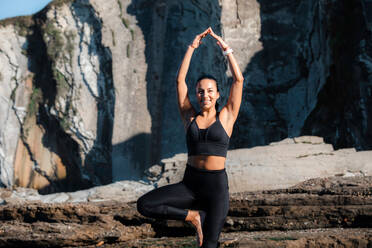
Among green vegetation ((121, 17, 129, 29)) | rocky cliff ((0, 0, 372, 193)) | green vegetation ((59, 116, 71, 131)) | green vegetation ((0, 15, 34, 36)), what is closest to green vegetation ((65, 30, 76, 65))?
rocky cliff ((0, 0, 372, 193))

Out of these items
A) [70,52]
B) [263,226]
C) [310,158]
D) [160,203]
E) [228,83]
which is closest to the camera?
[160,203]

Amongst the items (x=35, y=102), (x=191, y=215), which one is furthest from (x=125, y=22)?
(x=191, y=215)

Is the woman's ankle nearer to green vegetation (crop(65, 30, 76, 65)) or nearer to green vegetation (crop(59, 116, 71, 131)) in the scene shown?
green vegetation (crop(59, 116, 71, 131))

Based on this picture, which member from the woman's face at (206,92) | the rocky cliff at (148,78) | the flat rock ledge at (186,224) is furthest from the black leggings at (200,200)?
the rocky cliff at (148,78)

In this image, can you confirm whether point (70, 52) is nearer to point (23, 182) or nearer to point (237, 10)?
point (23, 182)

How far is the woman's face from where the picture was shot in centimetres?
270

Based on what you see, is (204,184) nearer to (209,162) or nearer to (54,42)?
(209,162)

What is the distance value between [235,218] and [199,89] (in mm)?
1835

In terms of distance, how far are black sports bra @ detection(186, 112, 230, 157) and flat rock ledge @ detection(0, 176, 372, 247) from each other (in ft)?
2.96

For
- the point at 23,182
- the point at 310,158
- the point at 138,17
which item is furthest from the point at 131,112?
the point at 310,158

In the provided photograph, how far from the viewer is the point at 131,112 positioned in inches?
685

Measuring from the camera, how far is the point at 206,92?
2.70 m

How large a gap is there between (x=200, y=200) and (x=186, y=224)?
1.58m

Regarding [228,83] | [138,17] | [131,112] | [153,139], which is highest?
[138,17]
